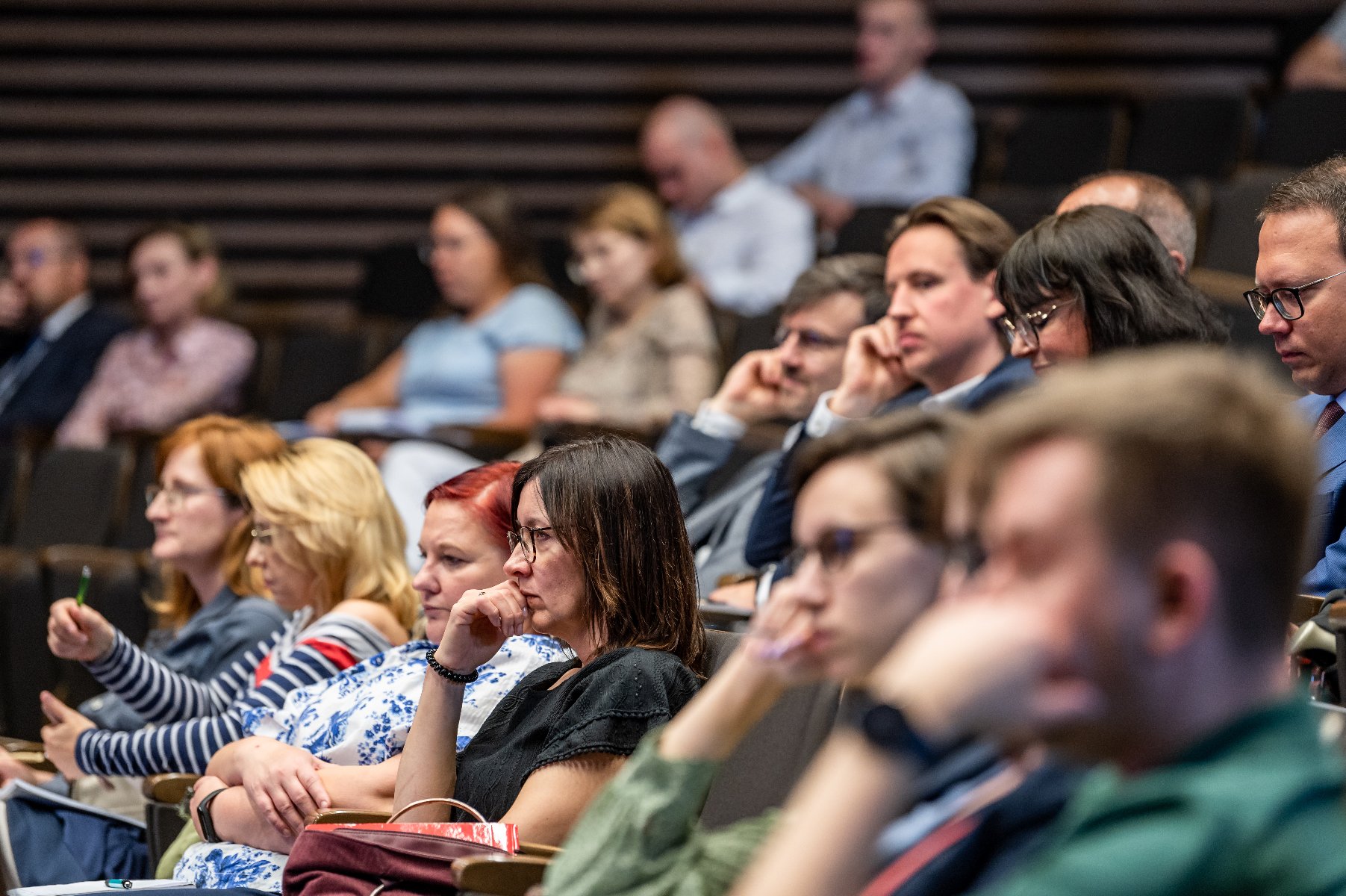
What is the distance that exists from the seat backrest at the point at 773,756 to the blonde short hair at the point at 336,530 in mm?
1019

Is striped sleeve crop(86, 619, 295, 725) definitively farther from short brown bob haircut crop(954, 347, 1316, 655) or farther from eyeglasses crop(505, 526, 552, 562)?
short brown bob haircut crop(954, 347, 1316, 655)

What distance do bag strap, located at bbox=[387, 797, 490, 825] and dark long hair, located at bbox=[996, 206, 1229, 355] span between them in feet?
3.25

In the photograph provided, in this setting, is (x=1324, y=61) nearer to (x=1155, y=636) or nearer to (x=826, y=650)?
(x=826, y=650)

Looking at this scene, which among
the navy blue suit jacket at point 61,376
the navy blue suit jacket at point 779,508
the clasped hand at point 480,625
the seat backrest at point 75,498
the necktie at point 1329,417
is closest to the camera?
the clasped hand at point 480,625

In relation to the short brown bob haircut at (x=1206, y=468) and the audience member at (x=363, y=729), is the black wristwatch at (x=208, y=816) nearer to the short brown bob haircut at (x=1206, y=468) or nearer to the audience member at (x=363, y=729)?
the audience member at (x=363, y=729)

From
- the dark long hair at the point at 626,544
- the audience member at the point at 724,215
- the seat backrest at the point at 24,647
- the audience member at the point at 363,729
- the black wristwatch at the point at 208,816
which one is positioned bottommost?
the seat backrest at the point at 24,647

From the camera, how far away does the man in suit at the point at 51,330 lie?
5430mm

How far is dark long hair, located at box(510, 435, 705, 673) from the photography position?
1922mm

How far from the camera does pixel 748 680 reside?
1.21 metres

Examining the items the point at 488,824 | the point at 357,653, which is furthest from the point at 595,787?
the point at 357,653

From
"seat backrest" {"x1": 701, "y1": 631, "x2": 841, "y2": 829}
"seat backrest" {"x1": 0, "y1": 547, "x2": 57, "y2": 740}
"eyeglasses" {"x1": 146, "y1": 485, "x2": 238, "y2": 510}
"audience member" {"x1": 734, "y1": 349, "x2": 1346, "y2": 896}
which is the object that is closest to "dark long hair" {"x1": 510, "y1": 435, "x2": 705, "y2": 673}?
"seat backrest" {"x1": 701, "y1": 631, "x2": 841, "y2": 829}

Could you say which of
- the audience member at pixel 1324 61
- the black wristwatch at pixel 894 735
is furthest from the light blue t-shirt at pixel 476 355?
the black wristwatch at pixel 894 735

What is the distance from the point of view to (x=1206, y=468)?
0.85m

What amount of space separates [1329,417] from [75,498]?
3661mm
